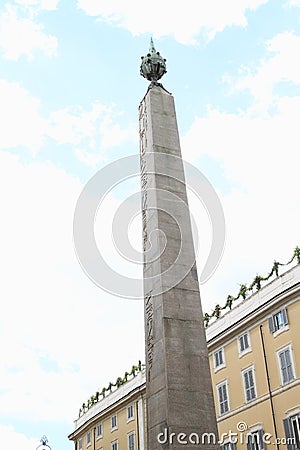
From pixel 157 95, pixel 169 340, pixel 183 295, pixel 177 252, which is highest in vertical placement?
pixel 157 95

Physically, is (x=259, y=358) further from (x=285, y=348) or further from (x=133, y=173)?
(x=133, y=173)

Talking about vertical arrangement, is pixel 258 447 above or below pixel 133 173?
below

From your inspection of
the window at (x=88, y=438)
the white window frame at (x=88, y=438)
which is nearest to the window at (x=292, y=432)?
the white window frame at (x=88, y=438)

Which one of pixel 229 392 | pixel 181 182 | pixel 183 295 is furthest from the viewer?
pixel 229 392

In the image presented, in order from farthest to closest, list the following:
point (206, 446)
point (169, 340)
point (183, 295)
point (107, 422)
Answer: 1. point (107, 422)
2. point (183, 295)
3. point (169, 340)
4. point (206, 446)

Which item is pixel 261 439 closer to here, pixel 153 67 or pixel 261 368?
pixel 261 368

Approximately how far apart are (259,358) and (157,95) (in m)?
14.0

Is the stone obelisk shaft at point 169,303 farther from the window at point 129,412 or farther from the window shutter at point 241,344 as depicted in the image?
the window at point 129,412

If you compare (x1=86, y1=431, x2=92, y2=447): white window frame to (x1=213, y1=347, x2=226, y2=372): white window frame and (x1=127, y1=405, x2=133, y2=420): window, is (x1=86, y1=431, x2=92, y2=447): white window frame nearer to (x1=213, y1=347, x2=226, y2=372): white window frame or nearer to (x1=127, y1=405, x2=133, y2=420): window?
(x1=127, y1=405, x2=133, y2=420): window

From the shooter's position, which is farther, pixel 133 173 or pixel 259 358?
pixel 259 358

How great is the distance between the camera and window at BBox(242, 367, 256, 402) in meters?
24.3

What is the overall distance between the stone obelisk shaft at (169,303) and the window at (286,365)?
1244cm

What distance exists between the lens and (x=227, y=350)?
86.2ft

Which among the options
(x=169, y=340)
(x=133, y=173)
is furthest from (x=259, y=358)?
(x=169, y=340)
